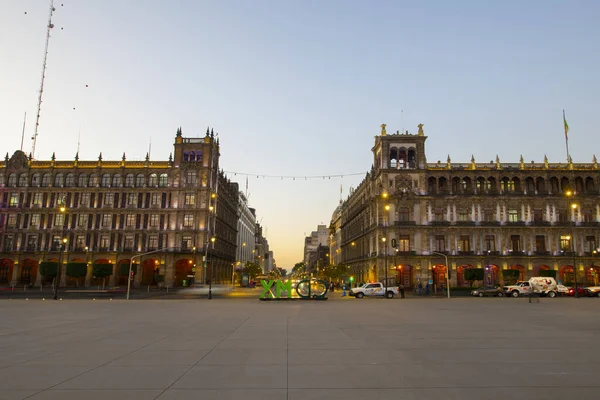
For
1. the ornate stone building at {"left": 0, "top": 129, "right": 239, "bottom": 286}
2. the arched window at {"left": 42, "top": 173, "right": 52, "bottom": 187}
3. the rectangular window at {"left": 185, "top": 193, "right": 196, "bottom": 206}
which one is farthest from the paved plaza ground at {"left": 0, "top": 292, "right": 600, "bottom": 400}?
the arched window at {"left": 42, "top": 173, "right": 52, "bottom": 187}

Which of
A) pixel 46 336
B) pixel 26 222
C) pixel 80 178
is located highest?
pixel 80 178

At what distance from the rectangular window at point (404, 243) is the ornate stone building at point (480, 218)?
18 cm

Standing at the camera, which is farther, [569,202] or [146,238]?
[146,238]

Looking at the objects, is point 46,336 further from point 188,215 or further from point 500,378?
point 188,215

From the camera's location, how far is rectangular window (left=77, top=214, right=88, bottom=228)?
3398 inches

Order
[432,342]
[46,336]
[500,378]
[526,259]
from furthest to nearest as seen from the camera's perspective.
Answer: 1. [526,259]
2. [46,336]
3. [432,342]
4. [500,378]

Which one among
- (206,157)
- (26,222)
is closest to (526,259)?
(206,157)

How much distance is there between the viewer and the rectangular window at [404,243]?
77438 millimetres

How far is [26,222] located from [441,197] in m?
80.7

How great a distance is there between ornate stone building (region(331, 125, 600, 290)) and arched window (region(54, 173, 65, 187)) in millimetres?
62390

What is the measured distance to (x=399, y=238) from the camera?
77812mm

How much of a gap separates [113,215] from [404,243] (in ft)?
186

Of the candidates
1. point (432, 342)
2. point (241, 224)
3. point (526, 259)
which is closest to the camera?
point (432, 342)

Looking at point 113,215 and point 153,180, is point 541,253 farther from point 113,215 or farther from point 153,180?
point 113,215
